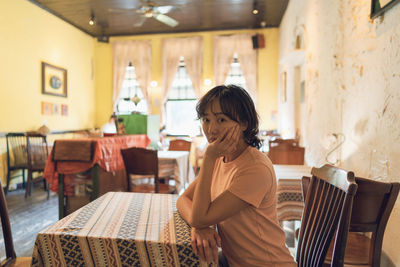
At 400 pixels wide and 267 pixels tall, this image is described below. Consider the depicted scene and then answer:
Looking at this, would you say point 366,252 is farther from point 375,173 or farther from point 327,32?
point 327,32

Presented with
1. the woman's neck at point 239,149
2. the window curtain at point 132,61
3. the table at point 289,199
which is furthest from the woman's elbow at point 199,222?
the window curtain at point 132,61

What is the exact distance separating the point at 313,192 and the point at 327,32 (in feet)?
7.69

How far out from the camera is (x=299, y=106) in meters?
Result: 5.04

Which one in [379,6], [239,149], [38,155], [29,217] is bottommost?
[29,217]

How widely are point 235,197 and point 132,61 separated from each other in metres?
7.51

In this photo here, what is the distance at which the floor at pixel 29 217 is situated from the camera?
2.77 meters

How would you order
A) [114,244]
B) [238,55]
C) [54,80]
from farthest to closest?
[238,55] < [54,80] < [114,244]

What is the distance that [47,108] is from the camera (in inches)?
234

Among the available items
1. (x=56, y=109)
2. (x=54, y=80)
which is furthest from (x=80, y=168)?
(x=54, y=80)

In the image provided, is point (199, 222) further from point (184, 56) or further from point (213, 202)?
point (184, 56)

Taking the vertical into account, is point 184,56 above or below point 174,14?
below

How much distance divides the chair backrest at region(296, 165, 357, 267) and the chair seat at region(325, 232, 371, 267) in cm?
35

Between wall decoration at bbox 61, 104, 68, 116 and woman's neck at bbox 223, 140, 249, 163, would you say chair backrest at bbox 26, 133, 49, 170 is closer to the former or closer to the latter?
wall decoration at bbox 61, 104, 68, 116

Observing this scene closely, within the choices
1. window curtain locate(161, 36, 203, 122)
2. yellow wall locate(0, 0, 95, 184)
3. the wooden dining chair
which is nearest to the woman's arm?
the wooden dining chair
